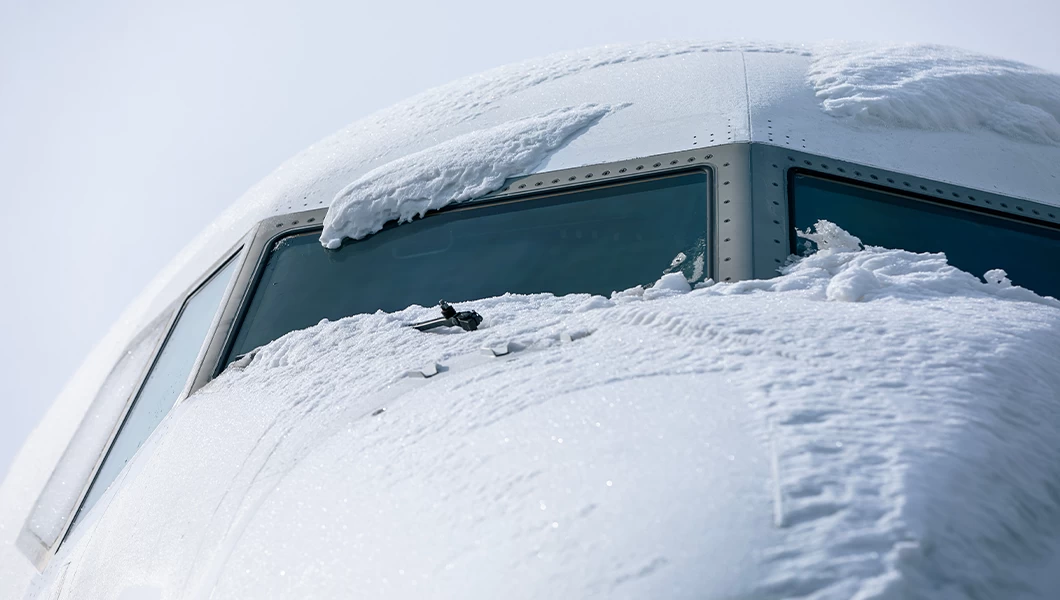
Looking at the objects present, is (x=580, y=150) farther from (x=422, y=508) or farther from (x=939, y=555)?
(x=939, y=555)

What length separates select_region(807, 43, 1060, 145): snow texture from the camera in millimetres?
4812

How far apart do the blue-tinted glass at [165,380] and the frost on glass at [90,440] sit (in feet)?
0.40

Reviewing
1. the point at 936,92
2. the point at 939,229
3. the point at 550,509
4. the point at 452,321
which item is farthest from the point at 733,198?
the point at 550,509

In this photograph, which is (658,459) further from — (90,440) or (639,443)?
(90,440)

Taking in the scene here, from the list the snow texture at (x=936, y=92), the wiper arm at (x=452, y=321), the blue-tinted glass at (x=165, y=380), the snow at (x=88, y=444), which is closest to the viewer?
the wiper arm at (x=452, y=321)

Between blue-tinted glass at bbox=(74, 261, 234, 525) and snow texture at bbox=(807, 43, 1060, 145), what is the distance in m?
2.91

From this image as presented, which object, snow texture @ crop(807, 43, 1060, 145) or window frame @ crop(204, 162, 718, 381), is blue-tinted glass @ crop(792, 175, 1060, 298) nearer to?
window frame @ crop(204, 162, 718, 381)

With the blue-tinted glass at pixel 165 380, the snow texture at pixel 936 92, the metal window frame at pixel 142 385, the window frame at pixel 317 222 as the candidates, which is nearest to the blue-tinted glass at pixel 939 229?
the window frame at pixel 317 222

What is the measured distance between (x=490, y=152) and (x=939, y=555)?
10.3 feet

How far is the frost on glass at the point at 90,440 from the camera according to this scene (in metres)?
4.44

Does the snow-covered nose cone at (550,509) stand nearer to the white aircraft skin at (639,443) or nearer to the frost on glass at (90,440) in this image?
the white aircraft skin at (639,443)

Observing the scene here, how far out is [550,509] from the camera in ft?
7.08

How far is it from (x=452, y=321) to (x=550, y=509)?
4.48 ft

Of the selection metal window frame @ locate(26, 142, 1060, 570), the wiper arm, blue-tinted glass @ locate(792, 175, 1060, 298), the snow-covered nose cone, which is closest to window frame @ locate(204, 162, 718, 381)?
metal window frame @ locate(26, 142, 1060, 570)
